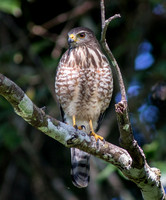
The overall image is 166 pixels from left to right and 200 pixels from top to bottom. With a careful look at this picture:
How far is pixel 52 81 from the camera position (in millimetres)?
5367

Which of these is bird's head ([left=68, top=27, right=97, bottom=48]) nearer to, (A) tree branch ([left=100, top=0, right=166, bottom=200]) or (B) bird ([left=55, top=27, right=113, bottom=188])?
(B) bird ([left=55, top=27, right=113, bottom=188])

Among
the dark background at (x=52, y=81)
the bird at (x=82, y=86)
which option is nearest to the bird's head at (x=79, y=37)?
the bird at (x=82, y=86)

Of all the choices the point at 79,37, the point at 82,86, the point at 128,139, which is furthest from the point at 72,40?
the point at 128,139

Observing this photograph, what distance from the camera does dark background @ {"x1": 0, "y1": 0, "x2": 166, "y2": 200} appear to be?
523cm

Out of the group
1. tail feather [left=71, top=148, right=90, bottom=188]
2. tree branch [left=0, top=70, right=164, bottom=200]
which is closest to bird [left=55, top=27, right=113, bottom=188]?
tail feather [left=71, top=148, right=90, bottom=188]

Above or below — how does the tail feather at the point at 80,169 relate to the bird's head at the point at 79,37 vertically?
below

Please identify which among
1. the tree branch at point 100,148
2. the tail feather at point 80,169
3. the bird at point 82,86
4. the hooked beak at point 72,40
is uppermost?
the hooked beak at point 72,40

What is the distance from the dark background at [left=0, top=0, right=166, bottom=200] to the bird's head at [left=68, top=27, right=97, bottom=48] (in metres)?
0.97

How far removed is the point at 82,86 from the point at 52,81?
144cm

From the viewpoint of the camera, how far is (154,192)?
3119 mm

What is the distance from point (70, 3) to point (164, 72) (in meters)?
1.92

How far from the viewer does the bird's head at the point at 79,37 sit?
4329 millimetres

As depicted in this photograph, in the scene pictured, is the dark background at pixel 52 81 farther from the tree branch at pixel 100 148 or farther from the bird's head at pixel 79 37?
the tree branch at pixel 100 148

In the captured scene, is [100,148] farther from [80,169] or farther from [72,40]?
[72,40]
